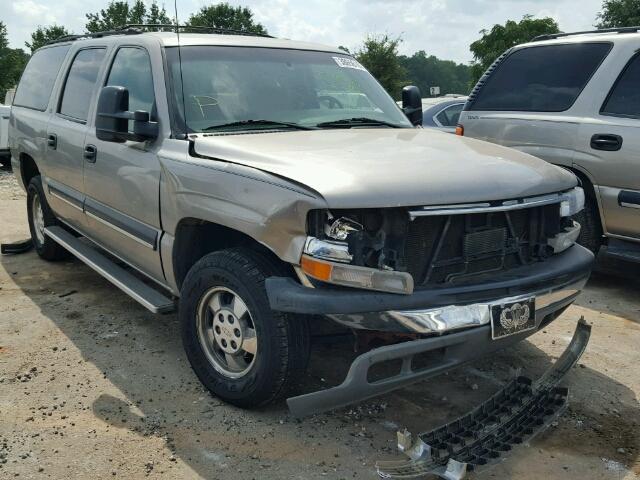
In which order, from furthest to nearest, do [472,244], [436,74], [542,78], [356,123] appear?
[436,74] < [542,78] < [356,123] < [472,244]

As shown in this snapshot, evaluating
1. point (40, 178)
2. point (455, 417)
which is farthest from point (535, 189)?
point (40, 178)

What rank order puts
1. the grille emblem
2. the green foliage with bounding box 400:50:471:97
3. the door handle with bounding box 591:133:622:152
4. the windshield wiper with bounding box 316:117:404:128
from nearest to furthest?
1. the grille emblem
2. the windshield wiper with bounding box 316:117:404:128
3. the door handle with bounding box 591:133:622:152
4. the green foliage with bounding box 400:50:471:97

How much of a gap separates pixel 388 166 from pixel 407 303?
659 millimetres

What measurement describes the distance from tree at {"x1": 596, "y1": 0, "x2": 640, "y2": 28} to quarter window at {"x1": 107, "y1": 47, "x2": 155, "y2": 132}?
36990 mm

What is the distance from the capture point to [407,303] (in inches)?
108

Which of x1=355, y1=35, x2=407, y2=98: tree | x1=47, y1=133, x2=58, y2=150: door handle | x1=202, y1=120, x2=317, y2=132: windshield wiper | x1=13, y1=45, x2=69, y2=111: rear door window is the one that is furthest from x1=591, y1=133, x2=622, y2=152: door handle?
x1=355, y1=35, x2=407, y2=98: tree

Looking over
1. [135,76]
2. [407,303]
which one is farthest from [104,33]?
[407,303]

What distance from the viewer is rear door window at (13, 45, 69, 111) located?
5.68 metres

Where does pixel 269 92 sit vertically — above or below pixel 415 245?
above

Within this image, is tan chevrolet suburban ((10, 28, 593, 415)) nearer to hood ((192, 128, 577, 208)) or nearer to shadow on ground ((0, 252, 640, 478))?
hood ((192, 128, 577, 208))

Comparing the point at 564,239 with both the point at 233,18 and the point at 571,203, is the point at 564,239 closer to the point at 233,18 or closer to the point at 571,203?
the point at 571,203

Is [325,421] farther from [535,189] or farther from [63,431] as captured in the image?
[535,189]

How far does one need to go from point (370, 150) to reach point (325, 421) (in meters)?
1.39

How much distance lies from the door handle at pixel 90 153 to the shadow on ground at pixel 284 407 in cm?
115
